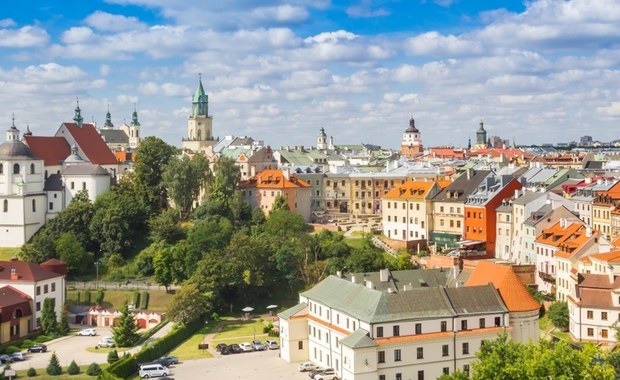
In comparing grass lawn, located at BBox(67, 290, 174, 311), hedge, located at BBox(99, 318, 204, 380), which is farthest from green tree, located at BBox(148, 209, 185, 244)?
hedge, located at BBox(99, 318, 204, 380)

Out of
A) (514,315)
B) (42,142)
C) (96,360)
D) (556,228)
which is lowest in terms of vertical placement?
(96,360)

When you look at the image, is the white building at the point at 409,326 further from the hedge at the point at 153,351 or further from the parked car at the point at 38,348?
the parked car at the point at 38,348

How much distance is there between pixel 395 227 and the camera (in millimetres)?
92188

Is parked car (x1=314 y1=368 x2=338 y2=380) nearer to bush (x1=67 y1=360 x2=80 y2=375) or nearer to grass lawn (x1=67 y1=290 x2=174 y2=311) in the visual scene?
bush (x1=67 y1=360 x2=80 y2=375)

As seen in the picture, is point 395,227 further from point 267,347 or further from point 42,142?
point 42,142

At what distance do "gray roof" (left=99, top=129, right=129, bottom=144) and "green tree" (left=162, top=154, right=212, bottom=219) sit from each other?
93069 millimetres

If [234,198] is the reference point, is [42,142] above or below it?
above

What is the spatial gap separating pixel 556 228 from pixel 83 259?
44.5 metres

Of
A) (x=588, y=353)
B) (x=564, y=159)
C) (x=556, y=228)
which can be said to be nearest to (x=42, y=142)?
(x=556, y=228)

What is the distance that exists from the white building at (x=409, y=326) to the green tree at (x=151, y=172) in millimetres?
40681

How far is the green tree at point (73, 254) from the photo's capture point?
279ft

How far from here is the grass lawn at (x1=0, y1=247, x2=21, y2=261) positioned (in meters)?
88.9

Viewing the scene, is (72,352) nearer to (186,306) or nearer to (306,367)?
(186,306)

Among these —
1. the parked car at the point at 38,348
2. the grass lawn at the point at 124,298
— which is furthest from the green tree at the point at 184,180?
the parked car at the point at 38,348
